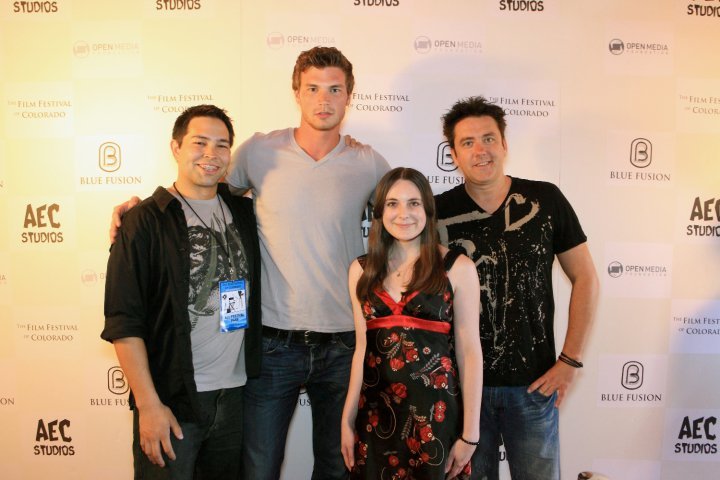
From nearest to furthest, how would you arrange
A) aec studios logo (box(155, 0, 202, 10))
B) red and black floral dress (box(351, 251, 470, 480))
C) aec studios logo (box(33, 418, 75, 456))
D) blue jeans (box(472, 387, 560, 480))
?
red and black floral dress (box(351, 251, 470, 480))
blue jeans (box(472, 387, 560, 480))
aec studios logo (box(155, 0, 202, 10))
aec studios logo (box(33, 418, 75, 456))

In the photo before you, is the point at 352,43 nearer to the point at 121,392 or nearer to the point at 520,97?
the point at 520,97

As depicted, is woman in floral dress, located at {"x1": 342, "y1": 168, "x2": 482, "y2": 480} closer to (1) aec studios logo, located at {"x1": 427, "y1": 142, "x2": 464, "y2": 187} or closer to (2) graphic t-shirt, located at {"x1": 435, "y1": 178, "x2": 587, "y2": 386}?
(2) graphic t-shirt, located at {"x1": 435, "y1": 178, "x2": 587, "y2": 386}

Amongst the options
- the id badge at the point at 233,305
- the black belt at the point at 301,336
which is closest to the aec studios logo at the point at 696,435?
the black belt at the point at 301,336

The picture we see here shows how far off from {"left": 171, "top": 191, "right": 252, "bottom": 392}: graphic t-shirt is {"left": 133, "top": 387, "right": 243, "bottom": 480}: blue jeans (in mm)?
77

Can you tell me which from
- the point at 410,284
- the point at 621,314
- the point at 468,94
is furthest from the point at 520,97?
the point at 410,284

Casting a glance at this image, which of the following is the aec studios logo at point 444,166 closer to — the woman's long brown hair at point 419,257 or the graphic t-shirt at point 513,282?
the graphic t-shirt at point 513,282

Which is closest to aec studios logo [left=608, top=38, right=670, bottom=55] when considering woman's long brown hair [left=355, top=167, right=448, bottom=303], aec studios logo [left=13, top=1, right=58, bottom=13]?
woman's long brown hair [left=355, top=167, right=448, bottom=303]

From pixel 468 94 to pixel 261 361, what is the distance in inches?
75.0

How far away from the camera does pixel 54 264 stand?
272 centimetres

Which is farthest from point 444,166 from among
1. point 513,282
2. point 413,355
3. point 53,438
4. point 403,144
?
point 53,438

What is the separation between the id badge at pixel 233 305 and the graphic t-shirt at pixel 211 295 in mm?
11

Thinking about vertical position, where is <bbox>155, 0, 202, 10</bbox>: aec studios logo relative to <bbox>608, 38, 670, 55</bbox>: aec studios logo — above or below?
above

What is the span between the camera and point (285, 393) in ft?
6.52

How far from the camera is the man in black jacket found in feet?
5.41
